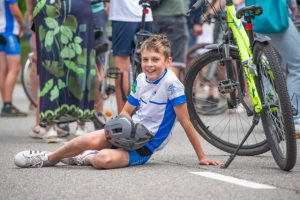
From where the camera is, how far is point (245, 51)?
7.61 m

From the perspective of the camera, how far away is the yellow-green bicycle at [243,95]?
275 inches

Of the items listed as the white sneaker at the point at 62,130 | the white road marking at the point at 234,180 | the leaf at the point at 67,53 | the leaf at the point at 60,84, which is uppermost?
the leaf at the point at 67,53

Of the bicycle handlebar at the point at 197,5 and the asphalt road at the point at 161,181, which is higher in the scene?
the bicycle handlebar at the point at 197,5

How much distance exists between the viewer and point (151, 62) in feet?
24.7

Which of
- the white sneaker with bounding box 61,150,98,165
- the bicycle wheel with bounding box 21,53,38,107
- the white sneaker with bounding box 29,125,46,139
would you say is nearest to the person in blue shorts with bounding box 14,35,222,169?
the white sneaker with bounding box 61,150,98,165

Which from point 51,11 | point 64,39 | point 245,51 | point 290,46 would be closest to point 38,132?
point 64,39

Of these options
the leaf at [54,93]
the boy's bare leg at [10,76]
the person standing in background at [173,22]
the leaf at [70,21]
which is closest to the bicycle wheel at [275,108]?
the leaf at [70,21]

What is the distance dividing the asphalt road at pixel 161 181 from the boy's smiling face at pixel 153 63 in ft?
2.19

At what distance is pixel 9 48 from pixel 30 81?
113 centimetres

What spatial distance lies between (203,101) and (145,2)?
4.17 feet

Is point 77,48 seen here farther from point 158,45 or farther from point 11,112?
point 11,112

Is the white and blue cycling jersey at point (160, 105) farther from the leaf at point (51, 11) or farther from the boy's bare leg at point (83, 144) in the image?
the leaf at point (51, 11)

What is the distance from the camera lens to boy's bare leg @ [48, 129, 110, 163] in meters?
7.50

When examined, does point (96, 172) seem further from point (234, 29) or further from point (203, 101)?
point (203, 101)
